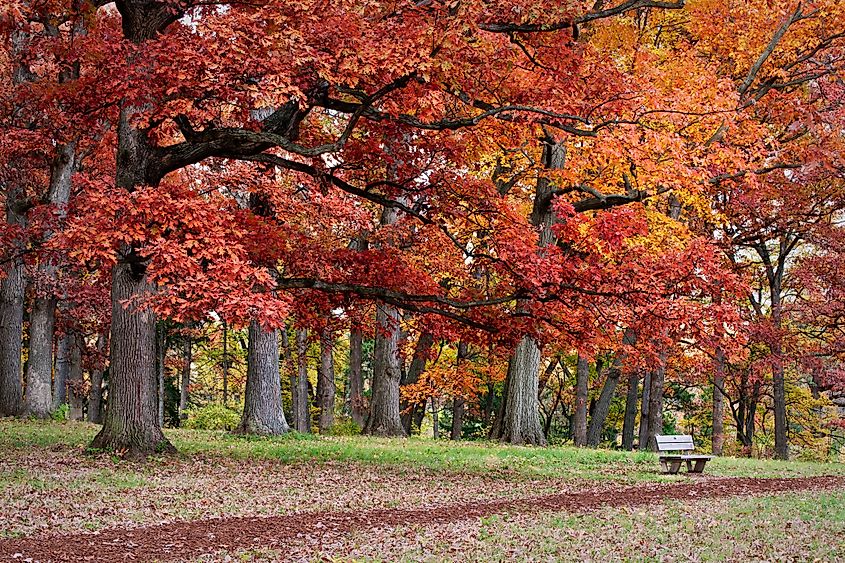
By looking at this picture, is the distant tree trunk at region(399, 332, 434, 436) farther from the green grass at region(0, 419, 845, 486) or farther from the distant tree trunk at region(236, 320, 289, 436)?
the green grass at region(0, 419, 845, 486)

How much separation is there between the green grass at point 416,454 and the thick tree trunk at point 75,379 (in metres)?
8.32

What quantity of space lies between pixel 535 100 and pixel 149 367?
769 centimetres

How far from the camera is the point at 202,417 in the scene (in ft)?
A: 98.5

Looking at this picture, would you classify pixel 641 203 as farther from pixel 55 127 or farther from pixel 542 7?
pixel 55 127

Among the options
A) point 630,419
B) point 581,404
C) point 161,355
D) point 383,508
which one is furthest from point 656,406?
point 161,355

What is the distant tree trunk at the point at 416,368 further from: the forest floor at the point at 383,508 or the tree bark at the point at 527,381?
the forest floor at the point at 383,508

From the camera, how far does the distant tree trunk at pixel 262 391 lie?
2039cm

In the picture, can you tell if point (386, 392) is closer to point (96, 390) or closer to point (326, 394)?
point (326, 394)

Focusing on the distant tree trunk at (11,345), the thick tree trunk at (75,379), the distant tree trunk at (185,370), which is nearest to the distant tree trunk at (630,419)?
the distant tree trunk at (185,370)

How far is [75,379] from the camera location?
29.8 meters

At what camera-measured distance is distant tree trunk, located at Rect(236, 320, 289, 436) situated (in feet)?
66.9

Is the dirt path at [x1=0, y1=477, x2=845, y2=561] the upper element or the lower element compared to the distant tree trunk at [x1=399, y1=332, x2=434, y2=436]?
lower

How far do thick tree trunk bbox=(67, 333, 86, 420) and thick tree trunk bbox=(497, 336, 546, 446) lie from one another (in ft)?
47.4

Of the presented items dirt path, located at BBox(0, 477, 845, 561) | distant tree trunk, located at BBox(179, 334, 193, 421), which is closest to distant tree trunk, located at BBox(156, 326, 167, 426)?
distant tree trunk, located at BBox(179, 334, 193, 421)
